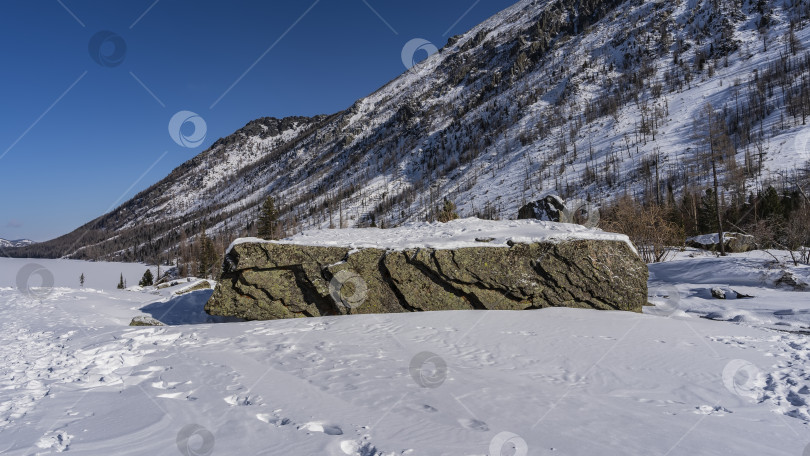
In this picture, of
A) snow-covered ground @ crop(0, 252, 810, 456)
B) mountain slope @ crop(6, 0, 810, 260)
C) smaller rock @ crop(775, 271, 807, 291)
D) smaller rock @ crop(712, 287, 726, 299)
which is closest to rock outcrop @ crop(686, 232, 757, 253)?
smaller rock @ crop(775, 271, 807, 291)

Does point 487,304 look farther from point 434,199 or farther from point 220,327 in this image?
point 434,199

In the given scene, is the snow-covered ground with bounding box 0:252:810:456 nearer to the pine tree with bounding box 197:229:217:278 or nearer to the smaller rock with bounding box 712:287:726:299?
the smaller rock with bounding box 712:287:726:299

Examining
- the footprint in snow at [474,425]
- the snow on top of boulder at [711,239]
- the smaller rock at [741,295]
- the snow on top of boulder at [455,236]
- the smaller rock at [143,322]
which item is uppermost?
the snow on top of boulder at [455,236]

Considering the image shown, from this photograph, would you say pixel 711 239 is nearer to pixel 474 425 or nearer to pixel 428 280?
pixel 428 280

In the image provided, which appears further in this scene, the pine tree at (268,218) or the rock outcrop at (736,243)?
the pine tree at (268,218)

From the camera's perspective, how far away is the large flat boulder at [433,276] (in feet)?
34.8

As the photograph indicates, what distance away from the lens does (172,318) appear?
42.7ft

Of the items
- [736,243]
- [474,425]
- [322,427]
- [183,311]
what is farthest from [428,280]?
[736,243]

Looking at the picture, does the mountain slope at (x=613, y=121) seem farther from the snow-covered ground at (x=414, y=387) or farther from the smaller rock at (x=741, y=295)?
the snow-covered ground at (x=414, y=387)

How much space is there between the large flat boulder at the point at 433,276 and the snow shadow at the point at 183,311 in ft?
5.56

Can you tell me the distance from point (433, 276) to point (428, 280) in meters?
0.19

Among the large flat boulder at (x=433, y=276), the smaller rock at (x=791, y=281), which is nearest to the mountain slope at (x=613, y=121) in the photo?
the smaller rock at (x=791, y=281)

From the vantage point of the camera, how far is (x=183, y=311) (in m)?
13.9

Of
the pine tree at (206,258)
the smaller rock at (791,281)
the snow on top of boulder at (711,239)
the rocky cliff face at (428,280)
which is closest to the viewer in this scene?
the rocky cliff face at (428,280)
